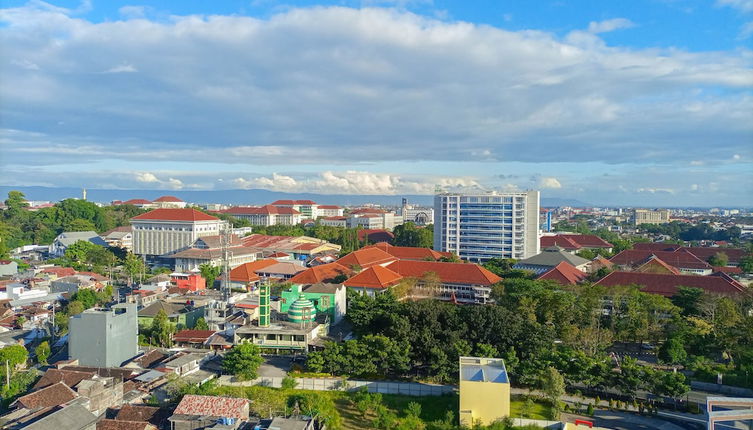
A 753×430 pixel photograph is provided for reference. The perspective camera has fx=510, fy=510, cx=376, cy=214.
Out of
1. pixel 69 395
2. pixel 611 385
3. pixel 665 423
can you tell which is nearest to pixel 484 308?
pixel 611 385

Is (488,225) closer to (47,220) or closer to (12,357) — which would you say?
(12,357)

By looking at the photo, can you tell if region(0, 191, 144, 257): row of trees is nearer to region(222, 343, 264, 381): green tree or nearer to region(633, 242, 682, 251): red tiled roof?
region(222, 343, 264, 381): green tree

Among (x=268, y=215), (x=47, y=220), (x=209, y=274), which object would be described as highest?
(x=268, y=215)

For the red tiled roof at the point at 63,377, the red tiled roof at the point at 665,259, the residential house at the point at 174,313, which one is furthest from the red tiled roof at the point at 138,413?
the red tiled roof at the point at 665,259

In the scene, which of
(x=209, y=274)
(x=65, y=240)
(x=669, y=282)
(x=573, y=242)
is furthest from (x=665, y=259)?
(x=65, y=240)

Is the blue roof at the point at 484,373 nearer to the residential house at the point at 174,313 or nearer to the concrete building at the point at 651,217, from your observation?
the residential house at the point at 174,313

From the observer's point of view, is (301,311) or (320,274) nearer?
(301,311)

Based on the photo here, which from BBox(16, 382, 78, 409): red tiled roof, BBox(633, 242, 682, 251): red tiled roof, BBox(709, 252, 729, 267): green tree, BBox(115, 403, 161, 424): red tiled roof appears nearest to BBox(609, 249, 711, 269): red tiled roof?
BBox(709, 252, 729, 267): green tree
